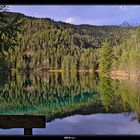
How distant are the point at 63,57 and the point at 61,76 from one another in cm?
27

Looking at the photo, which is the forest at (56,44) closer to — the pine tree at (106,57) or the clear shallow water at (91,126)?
the pine tree at (106,57)

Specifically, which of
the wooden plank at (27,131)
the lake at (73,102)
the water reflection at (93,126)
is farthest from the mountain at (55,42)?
the wooden plank at (27,131)

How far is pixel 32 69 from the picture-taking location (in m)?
4.36

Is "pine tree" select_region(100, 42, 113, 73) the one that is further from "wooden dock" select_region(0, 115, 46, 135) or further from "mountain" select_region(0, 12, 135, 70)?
"wooden dock" select_region(0, 115, 46, 135)

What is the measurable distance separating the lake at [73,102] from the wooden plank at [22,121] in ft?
0.15

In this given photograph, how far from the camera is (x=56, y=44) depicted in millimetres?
4305

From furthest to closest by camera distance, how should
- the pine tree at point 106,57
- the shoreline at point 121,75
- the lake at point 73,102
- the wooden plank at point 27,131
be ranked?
the shoreline at point 121,75
the pine tree at point 106,57
the lake at point 73,102
the wooden plank at point 27,131

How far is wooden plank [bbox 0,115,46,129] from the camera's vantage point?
134 inches

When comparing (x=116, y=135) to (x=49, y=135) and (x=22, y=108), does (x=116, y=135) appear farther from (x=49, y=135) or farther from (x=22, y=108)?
(x=22, y=108)

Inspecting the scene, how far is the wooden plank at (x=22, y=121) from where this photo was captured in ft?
11.2

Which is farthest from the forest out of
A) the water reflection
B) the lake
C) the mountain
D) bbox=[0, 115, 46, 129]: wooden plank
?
bbox=[0, 115, 46, 129]: wooden plank

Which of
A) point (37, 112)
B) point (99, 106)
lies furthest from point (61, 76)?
point (37, 112)

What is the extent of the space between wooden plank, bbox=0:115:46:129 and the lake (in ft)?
0.15

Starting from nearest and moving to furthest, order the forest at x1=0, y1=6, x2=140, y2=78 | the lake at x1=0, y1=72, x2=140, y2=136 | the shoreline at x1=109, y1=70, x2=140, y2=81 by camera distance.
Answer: the lake at x1=0, y1=72, x2=140, y2=136 → the forest at x1=0, y1=6, x2=140, y2=78 → the shoreline at x1=109, y1=70, x2=140, y2=81
